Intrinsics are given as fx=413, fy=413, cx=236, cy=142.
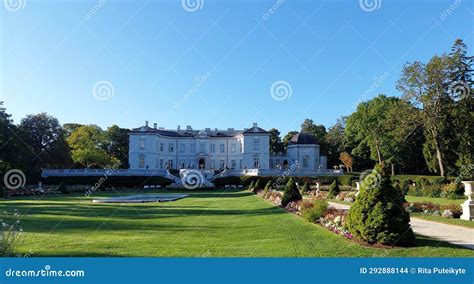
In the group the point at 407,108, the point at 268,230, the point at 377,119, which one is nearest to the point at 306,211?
the point at 268,230

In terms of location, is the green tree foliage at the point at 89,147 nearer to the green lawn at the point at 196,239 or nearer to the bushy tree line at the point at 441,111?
the bushy tree line at the point at 441,111

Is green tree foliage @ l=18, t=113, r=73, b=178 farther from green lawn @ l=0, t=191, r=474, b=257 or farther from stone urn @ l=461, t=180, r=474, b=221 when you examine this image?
stone urn @ l=461, t=180, r=474, b=221

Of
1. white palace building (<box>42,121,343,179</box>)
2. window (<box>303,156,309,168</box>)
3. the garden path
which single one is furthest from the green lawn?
window (<box>303,156,309,168</box>)

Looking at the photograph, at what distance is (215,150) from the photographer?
65812mm

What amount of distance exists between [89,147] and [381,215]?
5621 centimetres

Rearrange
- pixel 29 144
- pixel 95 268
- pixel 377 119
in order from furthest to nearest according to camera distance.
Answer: pixel 377 119, pixel 29 144, pixel 95 268

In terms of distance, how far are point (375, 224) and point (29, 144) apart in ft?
143

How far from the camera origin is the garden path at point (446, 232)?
31.4 ft

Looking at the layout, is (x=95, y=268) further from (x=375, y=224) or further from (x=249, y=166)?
(x=249, y=166)

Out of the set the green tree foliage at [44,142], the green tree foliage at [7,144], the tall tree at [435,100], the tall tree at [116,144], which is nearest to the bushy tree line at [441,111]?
the tall tree at [435,100]

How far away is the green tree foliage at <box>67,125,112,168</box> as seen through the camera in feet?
188

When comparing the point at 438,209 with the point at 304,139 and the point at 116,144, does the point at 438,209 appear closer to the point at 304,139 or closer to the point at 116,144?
the point at 304,139

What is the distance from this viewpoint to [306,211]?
43.3ft

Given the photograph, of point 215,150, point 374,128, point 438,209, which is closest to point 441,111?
point 374,128
